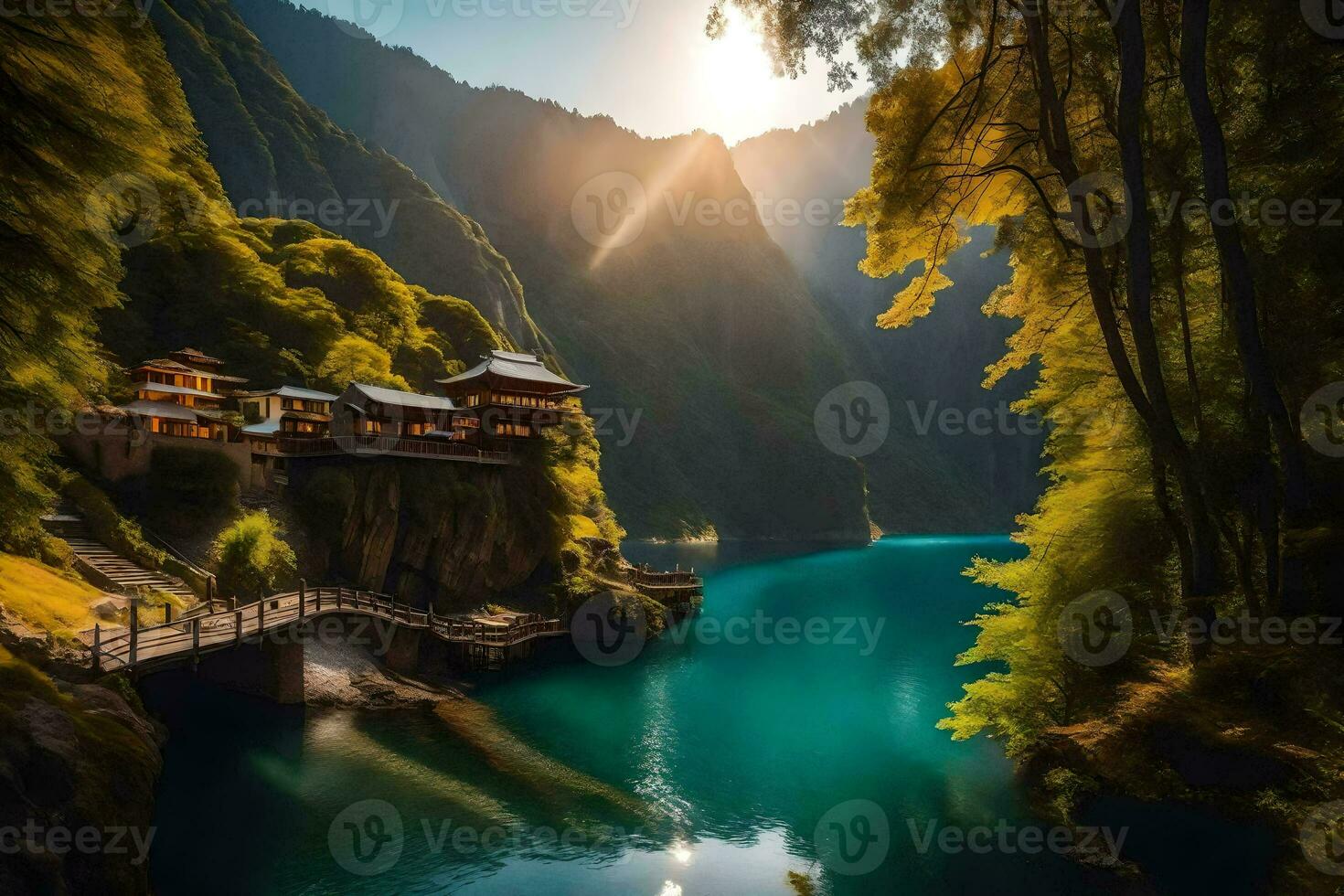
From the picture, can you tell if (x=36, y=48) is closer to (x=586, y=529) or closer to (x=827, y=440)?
(x=586, y=529)

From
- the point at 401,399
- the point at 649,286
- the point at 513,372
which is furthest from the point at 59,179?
the point at 649,286

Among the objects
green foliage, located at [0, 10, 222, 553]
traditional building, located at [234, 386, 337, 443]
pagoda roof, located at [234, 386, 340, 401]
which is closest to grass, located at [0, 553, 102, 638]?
green foliage, located at [0, 10, 222, 553]

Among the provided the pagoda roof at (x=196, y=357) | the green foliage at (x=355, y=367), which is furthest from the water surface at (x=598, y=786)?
the green foliage at (x=355, y=367)

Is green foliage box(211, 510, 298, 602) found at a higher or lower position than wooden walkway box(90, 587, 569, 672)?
higher

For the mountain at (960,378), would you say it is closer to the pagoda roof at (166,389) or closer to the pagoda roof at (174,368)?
the pagoda roof at (174,368)

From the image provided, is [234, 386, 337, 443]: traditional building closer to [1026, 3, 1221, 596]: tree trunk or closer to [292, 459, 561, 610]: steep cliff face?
[292, 459, 561, 610]: steep cliff face

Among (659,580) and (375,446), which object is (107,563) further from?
(659,580)

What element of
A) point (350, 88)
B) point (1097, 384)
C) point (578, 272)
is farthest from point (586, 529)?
point (350, 88)
